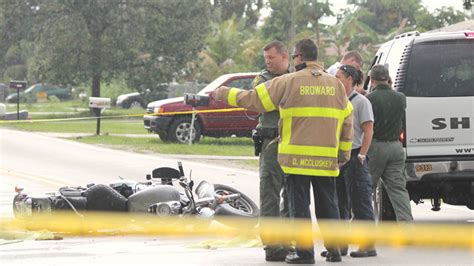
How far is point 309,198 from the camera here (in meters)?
9.71

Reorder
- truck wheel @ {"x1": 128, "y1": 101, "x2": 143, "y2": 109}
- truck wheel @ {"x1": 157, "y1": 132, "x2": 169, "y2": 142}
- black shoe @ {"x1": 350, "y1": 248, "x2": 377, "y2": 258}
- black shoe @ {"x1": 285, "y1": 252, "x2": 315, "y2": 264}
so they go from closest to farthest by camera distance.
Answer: black shoe @ {"x1": 285, "y1": 252, "x2": 315, "y2": 264} < black shoe @ {"x1": 350, "y1": 248, "x2": 377, "y2": 258} < truck wheel @ {"x1": 157, "y1": 132, "x2": 169, "y2": 142} < truck wheel @ {"x1": 128, "y1": 101, "x2": 143, "y2": 109}

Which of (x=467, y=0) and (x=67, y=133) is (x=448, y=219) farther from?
(x=67, y=133)

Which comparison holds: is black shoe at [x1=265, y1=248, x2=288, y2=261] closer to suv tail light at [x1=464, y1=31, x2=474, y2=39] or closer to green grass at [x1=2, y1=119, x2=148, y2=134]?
suv tail light at [x1=464, y1=31, x2=474, y2=39]

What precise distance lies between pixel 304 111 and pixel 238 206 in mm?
2934

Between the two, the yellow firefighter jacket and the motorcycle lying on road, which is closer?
the yellow firefighter jacket

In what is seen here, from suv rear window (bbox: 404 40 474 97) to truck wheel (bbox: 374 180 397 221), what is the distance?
3.21 feet

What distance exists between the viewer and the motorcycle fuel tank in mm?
11672

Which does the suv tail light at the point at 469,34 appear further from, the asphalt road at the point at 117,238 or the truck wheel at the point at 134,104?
the truck wheel at the point at 134,104


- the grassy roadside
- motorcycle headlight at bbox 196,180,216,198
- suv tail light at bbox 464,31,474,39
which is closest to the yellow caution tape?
motorcycle headlight at bbox 196,180,216,198

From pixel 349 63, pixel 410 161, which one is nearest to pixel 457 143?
pixel 410 161

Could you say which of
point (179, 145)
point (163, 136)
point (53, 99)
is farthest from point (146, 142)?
point (53, 99)

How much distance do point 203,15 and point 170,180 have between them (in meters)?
39.6

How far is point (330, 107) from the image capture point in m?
9.59

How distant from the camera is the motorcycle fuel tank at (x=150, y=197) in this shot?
38.3ft
